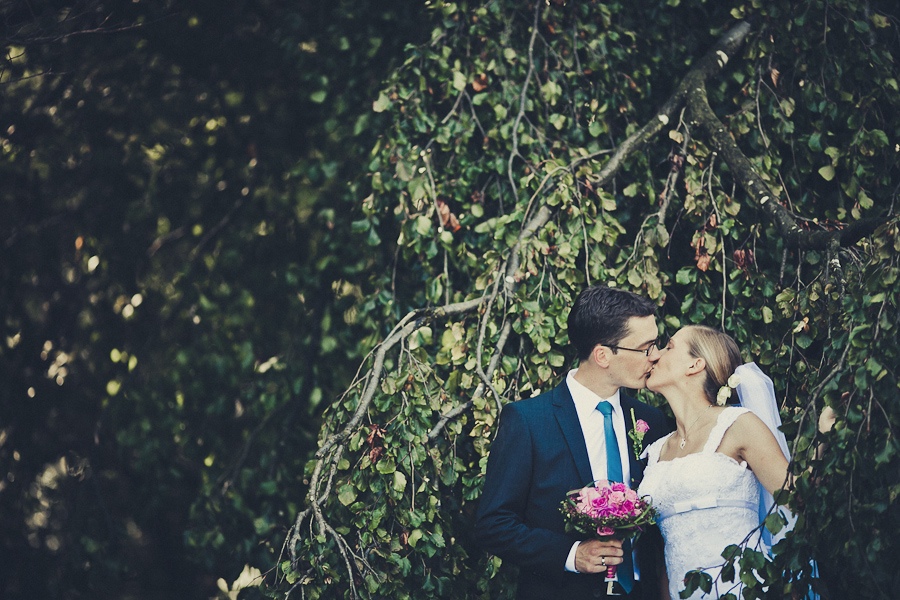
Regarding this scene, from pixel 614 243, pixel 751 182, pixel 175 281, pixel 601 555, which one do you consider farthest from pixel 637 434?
pixel 175 281

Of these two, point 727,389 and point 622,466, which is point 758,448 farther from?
point 622,466

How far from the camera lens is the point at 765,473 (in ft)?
9.10

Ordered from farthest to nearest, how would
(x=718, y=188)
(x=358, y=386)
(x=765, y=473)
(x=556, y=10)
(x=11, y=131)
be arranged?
(x=11, y=131)
(x=556, y=10)
(x=718, y=188)
(x=358, y=386)
(x=765, y=473)

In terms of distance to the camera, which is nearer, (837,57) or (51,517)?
(837,57)

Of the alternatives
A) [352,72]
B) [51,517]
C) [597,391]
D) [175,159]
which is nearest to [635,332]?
[597,391]

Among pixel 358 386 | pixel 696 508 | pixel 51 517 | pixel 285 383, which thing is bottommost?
pixel 51 517

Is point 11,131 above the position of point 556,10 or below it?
below

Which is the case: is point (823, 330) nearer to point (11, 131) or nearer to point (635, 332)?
point (635, 332)

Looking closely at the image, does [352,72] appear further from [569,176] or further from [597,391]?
[597,391]

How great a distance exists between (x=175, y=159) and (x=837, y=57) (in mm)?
3123

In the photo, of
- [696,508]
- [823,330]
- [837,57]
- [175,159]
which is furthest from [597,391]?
[175,159]

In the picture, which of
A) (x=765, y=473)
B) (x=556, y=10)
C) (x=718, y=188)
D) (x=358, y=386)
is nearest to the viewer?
(x=765, y=473)

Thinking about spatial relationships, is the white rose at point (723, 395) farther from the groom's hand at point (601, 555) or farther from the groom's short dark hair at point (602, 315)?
the groom's hand at point (601, 555)

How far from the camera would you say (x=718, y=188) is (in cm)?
337
